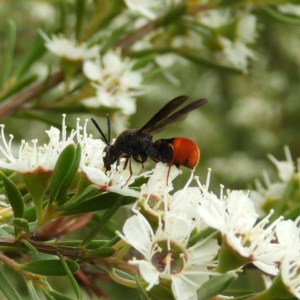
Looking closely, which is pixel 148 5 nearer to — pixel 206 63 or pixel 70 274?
pixel 206 63

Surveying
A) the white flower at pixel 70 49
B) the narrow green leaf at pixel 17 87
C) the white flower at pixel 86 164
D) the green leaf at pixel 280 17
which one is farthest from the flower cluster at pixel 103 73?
the white flower at pixel 86 164

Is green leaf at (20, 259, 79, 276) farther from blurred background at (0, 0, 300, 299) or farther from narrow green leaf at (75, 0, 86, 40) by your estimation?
blurred background at (0, 0, 300, 299)

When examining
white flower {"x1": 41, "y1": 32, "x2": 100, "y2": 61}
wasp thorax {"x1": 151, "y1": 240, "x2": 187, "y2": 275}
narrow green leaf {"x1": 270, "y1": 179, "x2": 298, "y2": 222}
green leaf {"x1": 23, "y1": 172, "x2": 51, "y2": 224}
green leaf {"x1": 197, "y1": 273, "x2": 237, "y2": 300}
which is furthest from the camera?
white flower {"x1": 41, "y1": 32, "x2": 100, "y2": 61}

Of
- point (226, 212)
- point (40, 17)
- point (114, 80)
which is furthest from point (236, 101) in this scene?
point (226, 212)

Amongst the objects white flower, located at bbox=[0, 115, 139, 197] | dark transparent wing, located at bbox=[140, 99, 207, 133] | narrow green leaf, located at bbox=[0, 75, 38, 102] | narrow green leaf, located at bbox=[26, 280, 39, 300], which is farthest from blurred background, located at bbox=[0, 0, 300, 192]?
narrow green leaf, located at bbox=[26, 280, 39, 300]

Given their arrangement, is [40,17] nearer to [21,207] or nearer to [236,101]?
[236,101]

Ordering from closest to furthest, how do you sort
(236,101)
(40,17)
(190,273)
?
(190,273) < (40,17) < (236,101)
